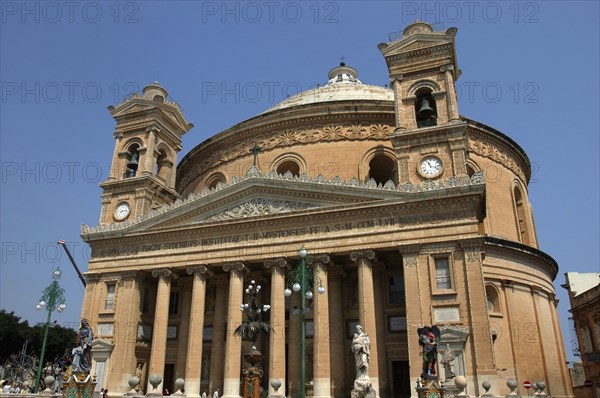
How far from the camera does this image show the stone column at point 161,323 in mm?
27688

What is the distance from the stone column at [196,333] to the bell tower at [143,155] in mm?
7174

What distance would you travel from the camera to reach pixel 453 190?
24812 mm

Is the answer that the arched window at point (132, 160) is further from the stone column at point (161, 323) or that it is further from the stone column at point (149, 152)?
the stone column at point (161, 323)

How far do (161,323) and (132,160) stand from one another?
1280 centimetres

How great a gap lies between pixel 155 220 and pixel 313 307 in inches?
432

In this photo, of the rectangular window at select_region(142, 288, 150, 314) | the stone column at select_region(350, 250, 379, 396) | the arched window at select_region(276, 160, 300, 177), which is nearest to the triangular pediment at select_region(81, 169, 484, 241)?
the stone column at select_region(350, 250, 379, 396)

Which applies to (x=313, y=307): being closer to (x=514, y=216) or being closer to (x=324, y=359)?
(x=324, y=359)

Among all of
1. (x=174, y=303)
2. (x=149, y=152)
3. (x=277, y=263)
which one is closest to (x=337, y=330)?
(x=277, y=263)

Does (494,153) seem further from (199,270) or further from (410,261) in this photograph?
(199,270)

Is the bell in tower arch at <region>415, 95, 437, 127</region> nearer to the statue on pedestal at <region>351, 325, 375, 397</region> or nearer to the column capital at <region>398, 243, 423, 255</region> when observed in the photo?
the column capital at <region>398, 243, 423, 255</region>

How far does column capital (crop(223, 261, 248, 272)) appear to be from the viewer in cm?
2789

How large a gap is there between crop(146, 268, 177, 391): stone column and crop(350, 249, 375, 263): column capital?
10.8 metres

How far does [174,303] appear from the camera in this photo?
32.3 m

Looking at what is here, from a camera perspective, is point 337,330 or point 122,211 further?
point 122,211
